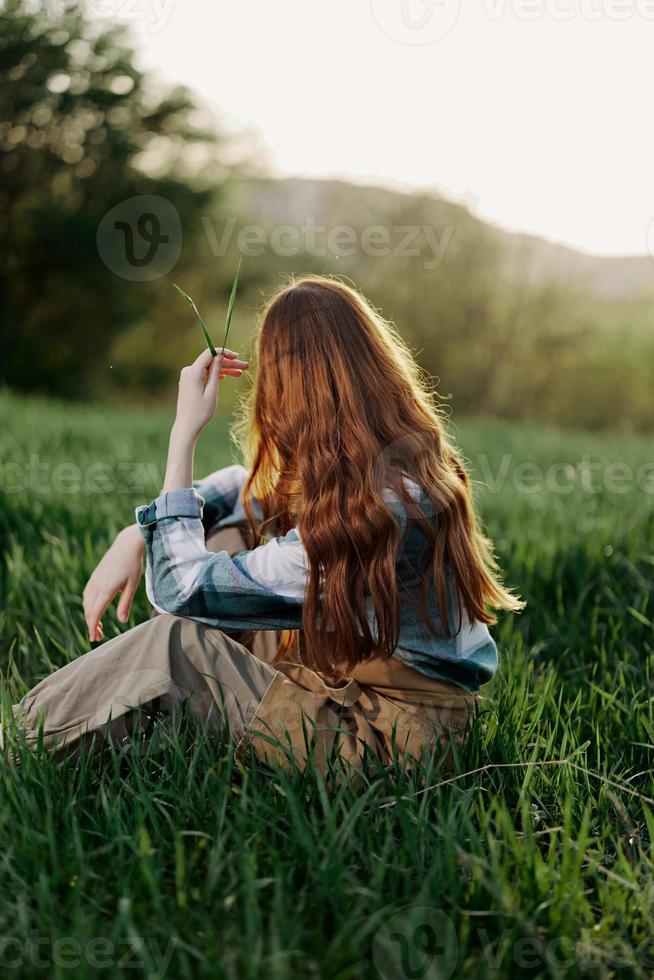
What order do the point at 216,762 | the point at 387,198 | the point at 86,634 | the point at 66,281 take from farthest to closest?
the point at 387,198, the point at 66,281, the point at 86,634, the point at 216,762

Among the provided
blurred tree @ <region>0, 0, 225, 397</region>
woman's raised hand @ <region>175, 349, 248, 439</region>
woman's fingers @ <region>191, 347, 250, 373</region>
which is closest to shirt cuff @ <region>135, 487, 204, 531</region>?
woman's raised hand @ <region>175, 349, 248, 439</region>

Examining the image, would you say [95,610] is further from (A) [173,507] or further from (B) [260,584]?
(B) [260,584]

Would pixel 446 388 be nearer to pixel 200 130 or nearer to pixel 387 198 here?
pixel 387 198

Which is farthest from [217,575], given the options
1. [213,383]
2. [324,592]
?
[213,383]

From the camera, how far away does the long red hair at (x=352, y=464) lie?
1.67 meters

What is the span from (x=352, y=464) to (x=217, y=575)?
33cm

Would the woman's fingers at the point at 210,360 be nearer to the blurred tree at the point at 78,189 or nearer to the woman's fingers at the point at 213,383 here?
the woman's fingers at the point at 213,383

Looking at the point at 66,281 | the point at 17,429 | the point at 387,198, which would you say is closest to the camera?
the point at 17,429

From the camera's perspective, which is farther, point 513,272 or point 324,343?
point 513,272

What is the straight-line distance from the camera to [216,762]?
171cm

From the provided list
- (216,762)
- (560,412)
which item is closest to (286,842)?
(216,762)

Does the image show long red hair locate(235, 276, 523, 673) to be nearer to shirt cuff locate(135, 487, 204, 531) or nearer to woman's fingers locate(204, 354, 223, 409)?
woman's fingers locate(204, 354, 223, 409)

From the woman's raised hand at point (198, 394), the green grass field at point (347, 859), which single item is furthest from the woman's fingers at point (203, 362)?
the green grass field at point (347, 859)

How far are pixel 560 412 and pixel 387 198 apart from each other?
5015 mm
